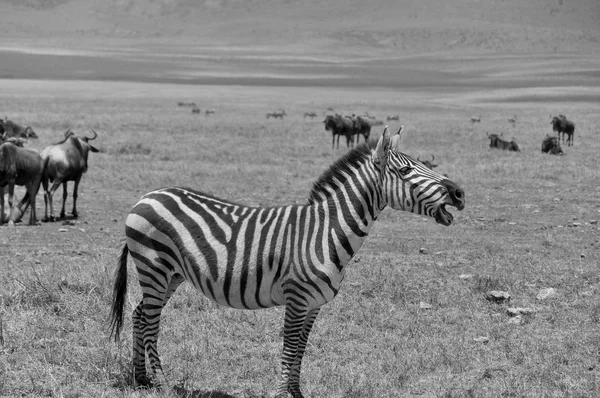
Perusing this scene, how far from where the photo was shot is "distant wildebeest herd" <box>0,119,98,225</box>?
45.5ft

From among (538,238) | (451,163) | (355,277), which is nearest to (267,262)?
(355,277)

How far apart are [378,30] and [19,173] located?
516 feet

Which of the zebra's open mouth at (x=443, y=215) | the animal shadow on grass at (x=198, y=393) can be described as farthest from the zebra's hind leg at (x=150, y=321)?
the zebra's open mouth at (x=443, y=215)

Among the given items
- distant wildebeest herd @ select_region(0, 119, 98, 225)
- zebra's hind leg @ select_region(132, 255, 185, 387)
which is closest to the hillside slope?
distant wildebeest herd @ select_region(0, 119, 98, 225)

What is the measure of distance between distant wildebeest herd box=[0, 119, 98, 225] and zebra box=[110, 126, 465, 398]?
8.20m

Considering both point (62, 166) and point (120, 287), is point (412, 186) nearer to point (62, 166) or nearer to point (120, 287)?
point (120, 287)

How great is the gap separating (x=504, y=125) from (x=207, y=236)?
35979 mm

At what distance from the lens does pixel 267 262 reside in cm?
606

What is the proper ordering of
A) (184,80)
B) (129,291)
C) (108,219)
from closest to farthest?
(129,291)
(108,219)
(184,80)

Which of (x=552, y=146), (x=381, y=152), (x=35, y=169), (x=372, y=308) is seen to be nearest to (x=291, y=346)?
(x=381, y=152)

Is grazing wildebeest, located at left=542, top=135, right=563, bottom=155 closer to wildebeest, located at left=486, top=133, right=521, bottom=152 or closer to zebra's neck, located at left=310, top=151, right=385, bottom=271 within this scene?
wildebeest, located at left=486, top=133, right=521, bottom=152

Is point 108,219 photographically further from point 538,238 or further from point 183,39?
point 183,39

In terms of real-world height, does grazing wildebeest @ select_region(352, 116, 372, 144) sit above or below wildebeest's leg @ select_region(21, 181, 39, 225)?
below

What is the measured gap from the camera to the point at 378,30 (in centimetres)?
16675
